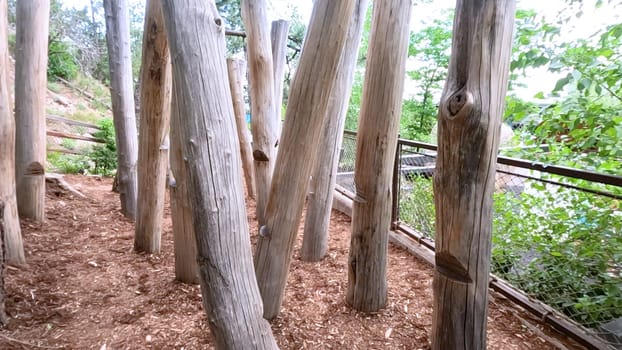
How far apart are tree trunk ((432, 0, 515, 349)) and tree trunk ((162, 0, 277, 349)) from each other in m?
0.81

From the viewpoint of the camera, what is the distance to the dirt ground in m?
1.74

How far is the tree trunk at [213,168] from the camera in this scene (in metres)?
1.24

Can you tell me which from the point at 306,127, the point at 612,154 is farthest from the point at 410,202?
the point at 306,127

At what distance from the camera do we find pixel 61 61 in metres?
11.0

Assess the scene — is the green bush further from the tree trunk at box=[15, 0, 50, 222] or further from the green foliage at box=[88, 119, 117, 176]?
the tree trunk at box=[15, 0, 50, 222]

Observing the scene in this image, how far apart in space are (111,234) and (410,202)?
290 centimetres

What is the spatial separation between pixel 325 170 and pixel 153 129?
52.3 inches

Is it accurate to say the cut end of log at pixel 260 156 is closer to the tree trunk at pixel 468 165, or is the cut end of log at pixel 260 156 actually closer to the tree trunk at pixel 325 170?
the tree trunk at pixel 325 170

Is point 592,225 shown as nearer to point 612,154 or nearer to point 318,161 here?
point 612,154

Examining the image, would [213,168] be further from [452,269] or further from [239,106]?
[239,106]

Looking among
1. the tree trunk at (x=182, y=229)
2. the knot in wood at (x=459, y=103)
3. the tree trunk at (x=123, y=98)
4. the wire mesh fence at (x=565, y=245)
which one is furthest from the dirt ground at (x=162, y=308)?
the knot in wood at (x=459, y=103)

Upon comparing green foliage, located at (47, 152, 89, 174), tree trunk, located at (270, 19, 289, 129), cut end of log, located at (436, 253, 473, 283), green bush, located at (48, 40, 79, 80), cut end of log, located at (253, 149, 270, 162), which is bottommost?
green foliage, located at (47, 152, 89, 174)

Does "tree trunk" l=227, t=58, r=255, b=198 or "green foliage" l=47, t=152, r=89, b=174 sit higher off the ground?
"tree trunk" l=227, t=58, r=255, b=198

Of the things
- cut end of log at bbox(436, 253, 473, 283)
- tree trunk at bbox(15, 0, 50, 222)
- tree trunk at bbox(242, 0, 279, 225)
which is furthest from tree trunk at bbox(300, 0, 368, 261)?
tree trunk at bbox(15, 0, 50, 222)
